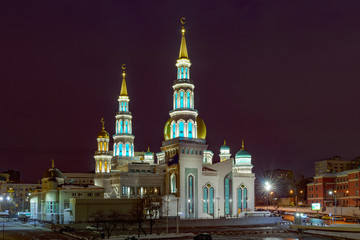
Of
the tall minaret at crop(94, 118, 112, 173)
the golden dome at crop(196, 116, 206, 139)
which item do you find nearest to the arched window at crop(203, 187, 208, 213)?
the golden dome at crop(196, 116, 206, 139)

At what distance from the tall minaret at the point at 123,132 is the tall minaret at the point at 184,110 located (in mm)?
16342

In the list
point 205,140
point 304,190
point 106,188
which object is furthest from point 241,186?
point 304,190

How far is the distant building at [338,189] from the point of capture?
94938 mm

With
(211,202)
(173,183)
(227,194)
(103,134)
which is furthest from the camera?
(103,134)

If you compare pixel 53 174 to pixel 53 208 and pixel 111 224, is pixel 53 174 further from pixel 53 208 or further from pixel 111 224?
pixel 111 224

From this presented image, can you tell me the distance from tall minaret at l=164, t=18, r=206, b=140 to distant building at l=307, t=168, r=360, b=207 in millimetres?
26938

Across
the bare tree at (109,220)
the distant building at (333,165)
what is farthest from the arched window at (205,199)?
the distant building at (333,165)

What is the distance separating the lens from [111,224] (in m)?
68.8

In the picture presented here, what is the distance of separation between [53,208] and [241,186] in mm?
34889

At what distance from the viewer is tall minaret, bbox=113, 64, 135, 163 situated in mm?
106875

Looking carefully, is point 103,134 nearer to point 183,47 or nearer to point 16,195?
point 183,47

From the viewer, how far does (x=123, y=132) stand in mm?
108000

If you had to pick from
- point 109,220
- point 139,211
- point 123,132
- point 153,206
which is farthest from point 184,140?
point 123,132

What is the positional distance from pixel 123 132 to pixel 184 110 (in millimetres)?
23467
